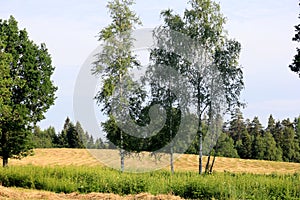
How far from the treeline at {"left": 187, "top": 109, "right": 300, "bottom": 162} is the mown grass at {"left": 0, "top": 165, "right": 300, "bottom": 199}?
4707 centimetres

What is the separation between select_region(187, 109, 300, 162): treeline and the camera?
69.9 m

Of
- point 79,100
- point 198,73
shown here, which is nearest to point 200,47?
point 198,73

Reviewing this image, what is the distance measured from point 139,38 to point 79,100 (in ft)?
23.7

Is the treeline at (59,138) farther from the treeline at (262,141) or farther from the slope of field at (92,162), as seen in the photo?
the treeline at (262,141)

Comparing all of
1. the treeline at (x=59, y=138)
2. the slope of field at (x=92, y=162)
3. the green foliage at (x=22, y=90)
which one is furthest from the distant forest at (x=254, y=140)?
the green foliage at (x=22, y=90)

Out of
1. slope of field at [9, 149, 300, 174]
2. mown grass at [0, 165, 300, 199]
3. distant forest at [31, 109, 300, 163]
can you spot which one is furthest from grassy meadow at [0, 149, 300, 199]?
distant forest at [31, 109, 300, 163]

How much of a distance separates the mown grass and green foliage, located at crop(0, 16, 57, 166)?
301 inches

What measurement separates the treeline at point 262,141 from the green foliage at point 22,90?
39579 millimetres

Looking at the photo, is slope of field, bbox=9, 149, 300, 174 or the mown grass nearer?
the mown grass

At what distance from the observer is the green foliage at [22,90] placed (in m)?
28.7

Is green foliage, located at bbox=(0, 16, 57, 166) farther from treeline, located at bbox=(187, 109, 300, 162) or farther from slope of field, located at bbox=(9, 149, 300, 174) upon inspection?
treeline, located at bbox=(187, 109, 300, 162)

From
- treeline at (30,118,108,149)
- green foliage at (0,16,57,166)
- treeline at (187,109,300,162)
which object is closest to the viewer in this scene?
green foliage at (0,16,57,166)

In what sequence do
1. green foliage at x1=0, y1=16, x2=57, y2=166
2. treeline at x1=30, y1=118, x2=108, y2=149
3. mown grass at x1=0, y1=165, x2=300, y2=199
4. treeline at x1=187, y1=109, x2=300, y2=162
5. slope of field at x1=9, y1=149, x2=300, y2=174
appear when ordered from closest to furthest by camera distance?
mown grass at x1=0, y1=165, x2=300, y2=199
green foliage at x1=0, y1=16, x2=57, y2=166
slope of field at x1=9, y1=149, x2=300, y2=174
treeline at x1=187, y1=109, x2=300, y2=162
treeline at x1=30, y1=118, x2=108, y2=149

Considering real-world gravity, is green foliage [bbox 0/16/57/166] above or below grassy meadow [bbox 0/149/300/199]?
above
